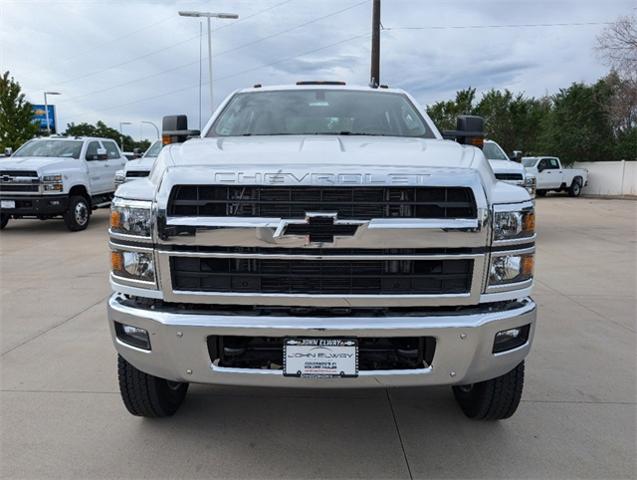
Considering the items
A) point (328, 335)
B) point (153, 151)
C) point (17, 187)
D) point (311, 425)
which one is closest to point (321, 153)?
point (328, 335)

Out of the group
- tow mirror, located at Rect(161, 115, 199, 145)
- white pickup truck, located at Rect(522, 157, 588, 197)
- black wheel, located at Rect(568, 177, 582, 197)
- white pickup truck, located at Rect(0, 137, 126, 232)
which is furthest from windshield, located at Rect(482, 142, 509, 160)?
black wheel, located at Rect(568, 177, 582, 197)

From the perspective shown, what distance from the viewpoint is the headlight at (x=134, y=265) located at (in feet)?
8.07

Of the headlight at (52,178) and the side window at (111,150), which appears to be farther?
the side window at (111,150)

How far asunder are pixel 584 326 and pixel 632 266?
379 cm

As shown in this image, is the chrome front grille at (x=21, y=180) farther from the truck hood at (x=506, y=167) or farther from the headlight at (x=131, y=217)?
the headlight at (x=131, y=217)

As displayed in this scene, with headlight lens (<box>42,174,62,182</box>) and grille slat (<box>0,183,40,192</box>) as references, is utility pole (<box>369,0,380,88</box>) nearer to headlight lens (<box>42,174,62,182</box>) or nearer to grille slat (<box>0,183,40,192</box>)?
headlight lens (<box>42,174,62,182</box>)

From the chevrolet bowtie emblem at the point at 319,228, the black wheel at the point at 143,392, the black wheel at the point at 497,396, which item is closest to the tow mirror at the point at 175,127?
the black wheel at the point at 143,392

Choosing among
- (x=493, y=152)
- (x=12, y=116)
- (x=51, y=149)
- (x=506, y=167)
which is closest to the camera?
(x=506, y=167)

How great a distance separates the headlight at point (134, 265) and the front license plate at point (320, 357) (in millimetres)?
731

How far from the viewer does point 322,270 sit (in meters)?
2.42

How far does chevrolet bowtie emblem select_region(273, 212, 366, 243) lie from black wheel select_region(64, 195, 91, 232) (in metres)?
10.2

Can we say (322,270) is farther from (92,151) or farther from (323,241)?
(92,151)

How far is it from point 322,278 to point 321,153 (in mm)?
615

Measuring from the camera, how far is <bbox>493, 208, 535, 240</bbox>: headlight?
2428 mm
